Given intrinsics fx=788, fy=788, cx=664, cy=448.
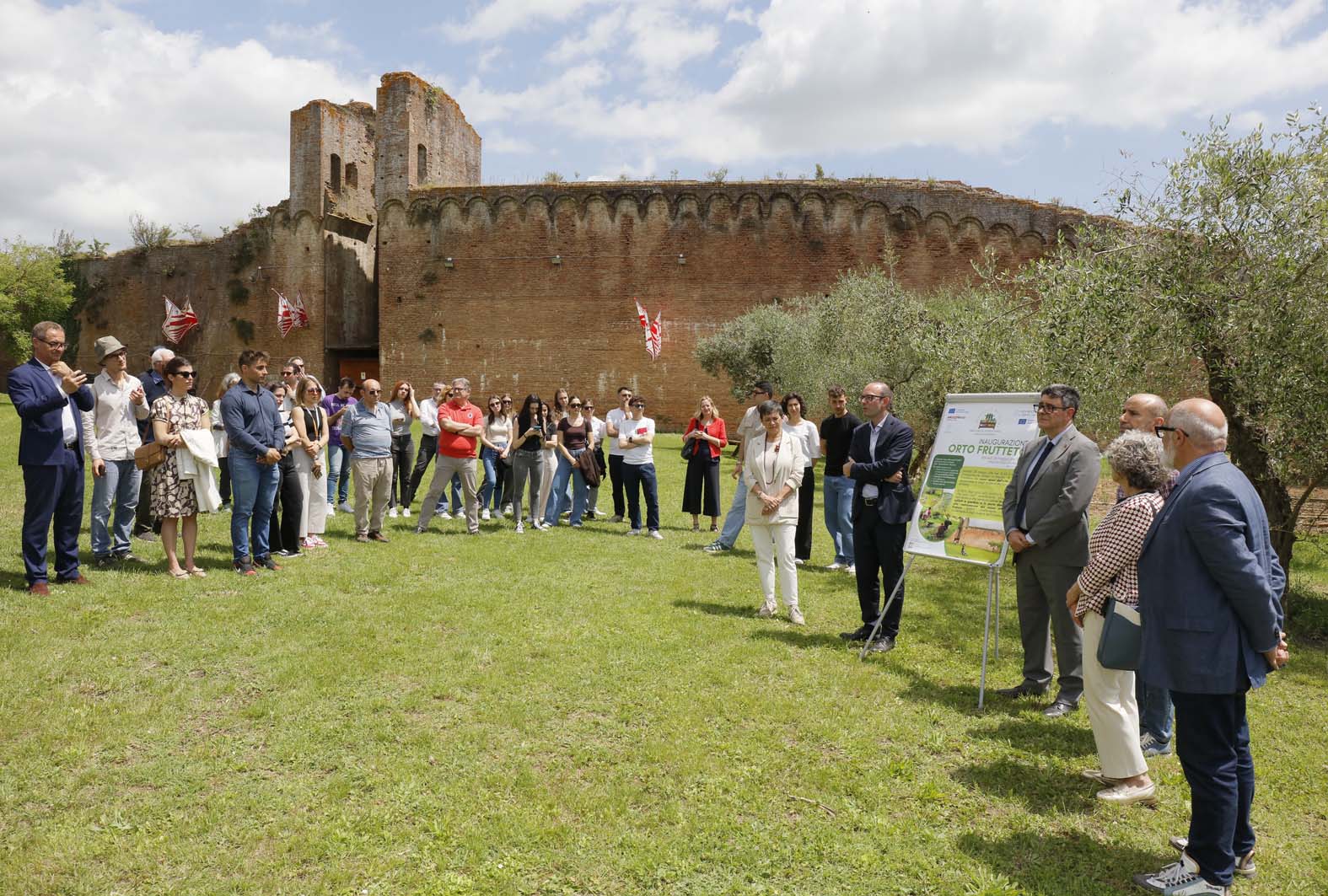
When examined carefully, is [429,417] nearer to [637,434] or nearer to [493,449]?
[493,449]

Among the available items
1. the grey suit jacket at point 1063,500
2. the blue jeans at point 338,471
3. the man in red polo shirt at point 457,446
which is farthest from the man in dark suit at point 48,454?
the grey suit jacket at point 1063,500

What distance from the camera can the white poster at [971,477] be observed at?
17.3 ft

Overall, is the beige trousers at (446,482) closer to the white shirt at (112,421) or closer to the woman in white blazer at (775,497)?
the white shirt at (112,421)

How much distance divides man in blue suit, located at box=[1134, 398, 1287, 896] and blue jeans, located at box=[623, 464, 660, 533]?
7.63m

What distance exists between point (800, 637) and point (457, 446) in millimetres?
5133

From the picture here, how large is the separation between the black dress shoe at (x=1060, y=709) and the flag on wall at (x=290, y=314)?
3129 centimetres

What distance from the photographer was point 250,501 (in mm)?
7172

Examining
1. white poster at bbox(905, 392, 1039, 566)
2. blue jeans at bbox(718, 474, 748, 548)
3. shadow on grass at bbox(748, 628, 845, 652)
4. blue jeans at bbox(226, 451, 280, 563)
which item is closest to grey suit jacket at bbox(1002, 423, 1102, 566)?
white poster at bbox(905, 392, 1039, 566)

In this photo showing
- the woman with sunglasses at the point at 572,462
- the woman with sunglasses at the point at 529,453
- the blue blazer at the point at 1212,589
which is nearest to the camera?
the blue blazer at the point at 1212,589

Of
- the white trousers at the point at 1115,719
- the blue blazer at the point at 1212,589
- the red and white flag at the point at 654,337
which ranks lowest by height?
the white trousers at the point at 1115,719

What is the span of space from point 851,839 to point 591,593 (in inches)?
161

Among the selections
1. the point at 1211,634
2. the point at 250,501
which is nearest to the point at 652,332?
the point at 250,501

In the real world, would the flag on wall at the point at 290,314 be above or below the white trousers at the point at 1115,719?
above

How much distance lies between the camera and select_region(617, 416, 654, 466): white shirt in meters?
10.6
